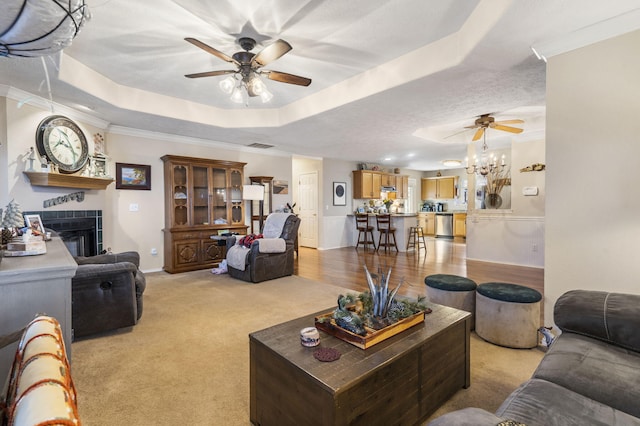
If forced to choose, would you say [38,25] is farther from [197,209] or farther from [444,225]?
[444,225]

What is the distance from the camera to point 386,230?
291 inches

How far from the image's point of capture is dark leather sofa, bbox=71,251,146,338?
8.23 ft

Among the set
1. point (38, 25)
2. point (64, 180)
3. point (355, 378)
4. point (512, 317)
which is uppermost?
point (38, 25)

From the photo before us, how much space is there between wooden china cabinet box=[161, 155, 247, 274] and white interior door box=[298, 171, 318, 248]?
2.65 m

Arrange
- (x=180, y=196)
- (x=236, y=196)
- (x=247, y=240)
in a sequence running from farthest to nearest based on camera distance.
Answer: (x=236, y=196) < (x=180, y=196) < (x=247, y=240)

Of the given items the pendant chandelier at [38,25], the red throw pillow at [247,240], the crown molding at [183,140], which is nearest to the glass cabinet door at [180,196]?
the crown molding at [183,140]

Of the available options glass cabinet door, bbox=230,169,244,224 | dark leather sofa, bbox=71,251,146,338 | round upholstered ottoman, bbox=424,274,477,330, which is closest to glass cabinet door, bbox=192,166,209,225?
glass cabinet door, bbox=230,169,244,224

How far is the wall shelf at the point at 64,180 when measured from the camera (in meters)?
3.49

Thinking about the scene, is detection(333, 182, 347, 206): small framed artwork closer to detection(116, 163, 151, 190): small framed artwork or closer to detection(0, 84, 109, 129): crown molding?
detection(116, 163, 151, 190): small framed artwork

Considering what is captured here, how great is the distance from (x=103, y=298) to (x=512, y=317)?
11.4ft

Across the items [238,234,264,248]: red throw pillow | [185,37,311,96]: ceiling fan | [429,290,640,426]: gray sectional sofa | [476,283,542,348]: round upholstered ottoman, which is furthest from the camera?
[238,234,264,248]: red throw pillow

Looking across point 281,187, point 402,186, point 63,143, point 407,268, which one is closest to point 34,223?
point 63,143

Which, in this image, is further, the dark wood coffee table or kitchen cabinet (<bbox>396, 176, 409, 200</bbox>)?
kitchen cabinet (<bbox>396, 176, 409, 200</bbox>)

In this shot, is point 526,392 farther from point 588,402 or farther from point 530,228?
point 530,228
